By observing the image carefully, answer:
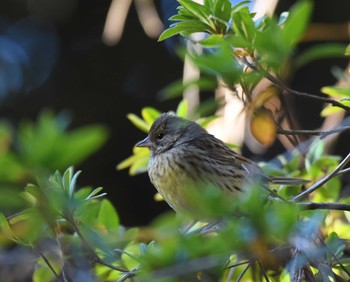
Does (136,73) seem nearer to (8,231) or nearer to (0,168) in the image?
(8,231)

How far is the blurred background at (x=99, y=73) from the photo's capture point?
4832mm

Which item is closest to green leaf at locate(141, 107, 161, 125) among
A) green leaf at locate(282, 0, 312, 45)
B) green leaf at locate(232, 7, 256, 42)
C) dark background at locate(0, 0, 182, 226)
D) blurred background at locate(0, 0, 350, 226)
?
green leaf at locate(232, 7, 256, 42)

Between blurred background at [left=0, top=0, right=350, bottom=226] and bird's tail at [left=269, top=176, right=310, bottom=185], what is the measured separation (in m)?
2.31

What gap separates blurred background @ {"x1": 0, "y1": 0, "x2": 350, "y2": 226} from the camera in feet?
15.9

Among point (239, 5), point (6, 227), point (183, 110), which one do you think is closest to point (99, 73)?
point (183, 110)

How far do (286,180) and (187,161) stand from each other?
47 centimetres

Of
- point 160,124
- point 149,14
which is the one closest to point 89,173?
point 149,14

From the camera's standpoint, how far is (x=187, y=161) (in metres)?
2.55

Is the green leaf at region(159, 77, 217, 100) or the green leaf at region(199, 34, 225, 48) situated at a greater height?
the green leaf at region(159, 77, 217, 100)

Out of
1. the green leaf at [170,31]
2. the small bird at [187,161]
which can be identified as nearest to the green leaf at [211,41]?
the green leaf at [170,31]

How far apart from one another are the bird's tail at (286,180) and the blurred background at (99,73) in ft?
7.59

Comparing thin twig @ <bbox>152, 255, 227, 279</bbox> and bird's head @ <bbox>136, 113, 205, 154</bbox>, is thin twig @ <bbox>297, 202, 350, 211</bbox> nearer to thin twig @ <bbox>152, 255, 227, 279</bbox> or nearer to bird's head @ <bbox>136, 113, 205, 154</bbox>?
thin twig @ <bbox>152, 255, 227, 279</bbox>

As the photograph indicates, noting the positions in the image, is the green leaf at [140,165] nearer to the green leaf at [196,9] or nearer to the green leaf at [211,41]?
the green leaf at [196,9]

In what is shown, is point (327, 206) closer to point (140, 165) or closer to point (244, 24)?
point (244, 24)
